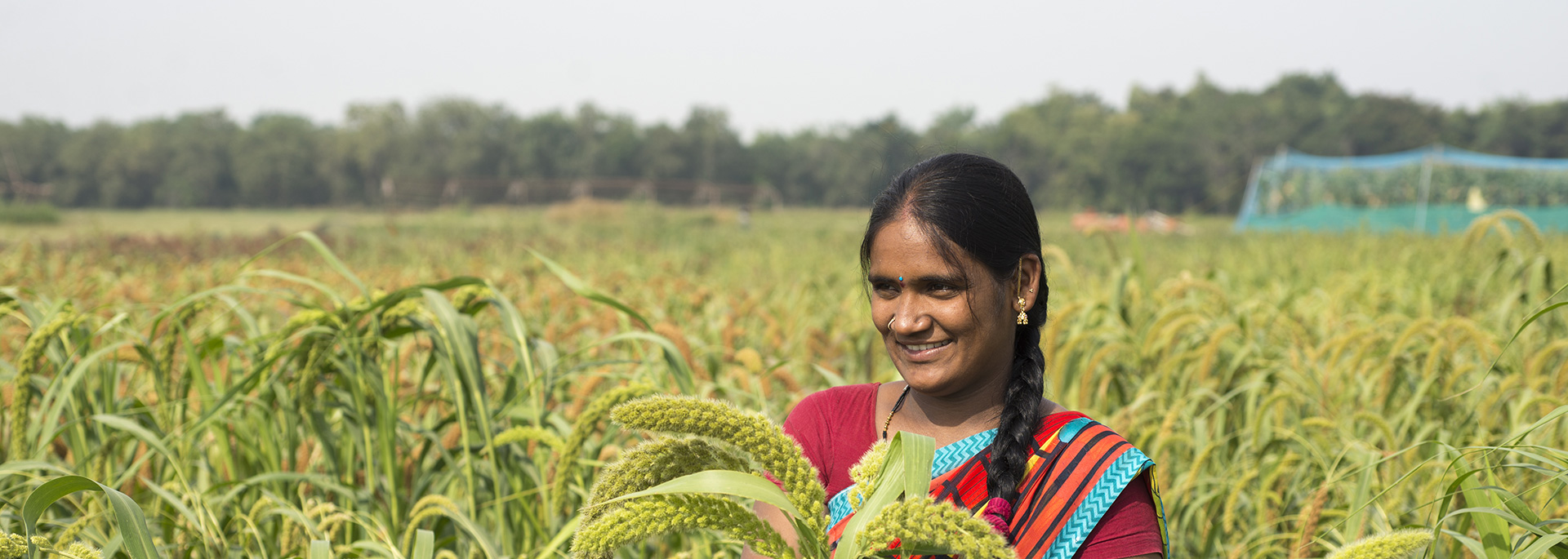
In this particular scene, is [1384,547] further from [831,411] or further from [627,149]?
[627,149]

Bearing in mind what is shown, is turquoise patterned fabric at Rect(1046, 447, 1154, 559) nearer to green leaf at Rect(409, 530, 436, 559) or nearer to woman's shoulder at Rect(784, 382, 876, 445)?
woman's shoulder at Rect(784, 382, 876, 445)

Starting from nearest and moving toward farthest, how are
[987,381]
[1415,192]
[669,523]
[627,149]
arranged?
1. [669,523]
2. [987,381]
3. [1415,192]
4. [627,149]

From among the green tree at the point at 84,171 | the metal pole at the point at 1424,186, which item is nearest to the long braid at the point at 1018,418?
the metal pole at the point at 1424,186

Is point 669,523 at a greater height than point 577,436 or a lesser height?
greater

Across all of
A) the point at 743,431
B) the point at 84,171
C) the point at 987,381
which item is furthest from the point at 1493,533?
the point at 84,171

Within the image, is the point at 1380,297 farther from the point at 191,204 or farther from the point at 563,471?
the point at 191,204

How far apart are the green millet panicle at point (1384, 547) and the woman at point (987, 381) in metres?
0.30

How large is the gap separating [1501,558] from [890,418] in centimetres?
81

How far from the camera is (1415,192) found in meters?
27.2

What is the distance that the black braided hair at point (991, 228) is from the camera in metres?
1.30

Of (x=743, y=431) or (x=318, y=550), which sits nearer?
(x=743, y=431)

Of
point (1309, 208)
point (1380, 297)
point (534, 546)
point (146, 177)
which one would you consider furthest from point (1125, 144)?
point (534, 546)

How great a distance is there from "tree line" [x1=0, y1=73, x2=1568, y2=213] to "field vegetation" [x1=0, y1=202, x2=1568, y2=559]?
4738 centimetres

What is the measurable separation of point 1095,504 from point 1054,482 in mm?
61
